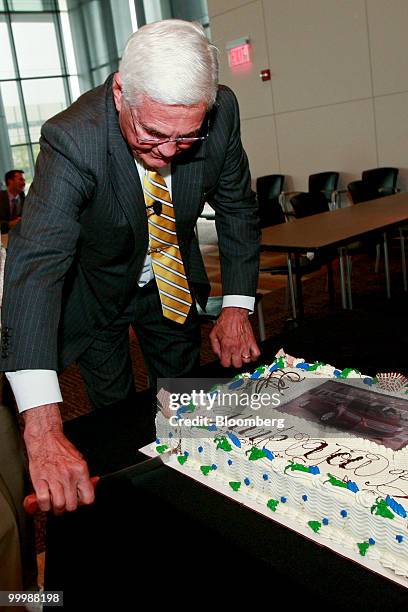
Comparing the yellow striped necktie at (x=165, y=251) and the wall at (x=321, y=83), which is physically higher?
the wall at (x=321, y=83)

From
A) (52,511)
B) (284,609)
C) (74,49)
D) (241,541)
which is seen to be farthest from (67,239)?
(74,49)

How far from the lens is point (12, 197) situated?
26.2 feet

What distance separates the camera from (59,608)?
931 mm

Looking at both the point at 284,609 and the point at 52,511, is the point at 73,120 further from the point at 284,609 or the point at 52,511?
the point at 284,609

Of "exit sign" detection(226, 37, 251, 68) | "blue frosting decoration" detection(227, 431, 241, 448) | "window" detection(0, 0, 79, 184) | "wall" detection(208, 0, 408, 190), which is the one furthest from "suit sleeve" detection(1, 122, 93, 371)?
"window" detection(0, 0, 79, 184)

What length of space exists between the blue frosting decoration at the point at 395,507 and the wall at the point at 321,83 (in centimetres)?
649

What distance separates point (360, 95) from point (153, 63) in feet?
21.9

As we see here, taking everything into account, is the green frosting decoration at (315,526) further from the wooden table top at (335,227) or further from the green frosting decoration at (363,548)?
the wooden table top at (335,227)

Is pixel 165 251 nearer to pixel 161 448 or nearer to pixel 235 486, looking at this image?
pixel 161 448

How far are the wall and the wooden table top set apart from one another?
2461 millimetres

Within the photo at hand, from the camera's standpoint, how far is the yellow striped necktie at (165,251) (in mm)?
1560

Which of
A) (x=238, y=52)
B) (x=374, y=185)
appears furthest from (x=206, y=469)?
(x=238, y=52)

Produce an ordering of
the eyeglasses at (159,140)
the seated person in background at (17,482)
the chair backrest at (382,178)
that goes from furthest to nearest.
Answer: the chair backrest at (382,178)
the seated person in background at (17,482)
the eyeglasses at (159,140)

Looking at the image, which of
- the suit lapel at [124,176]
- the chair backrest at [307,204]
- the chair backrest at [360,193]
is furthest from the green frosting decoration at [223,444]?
the chair backrest at [360,193]
